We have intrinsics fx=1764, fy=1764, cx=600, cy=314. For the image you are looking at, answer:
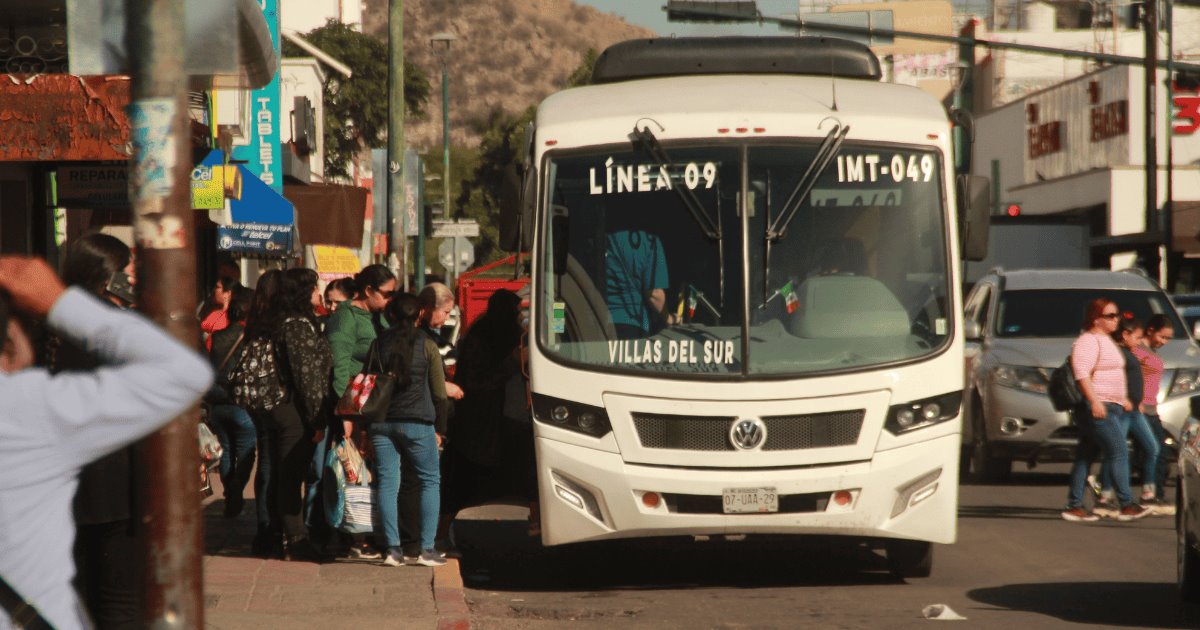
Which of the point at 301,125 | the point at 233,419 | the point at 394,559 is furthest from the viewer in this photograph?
the point at 301,125

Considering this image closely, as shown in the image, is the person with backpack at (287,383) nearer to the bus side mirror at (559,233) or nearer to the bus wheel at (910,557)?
the bus side mirror at (559,233)

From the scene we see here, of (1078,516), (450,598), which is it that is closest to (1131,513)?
(1078,516)

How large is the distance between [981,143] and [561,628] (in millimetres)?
59511

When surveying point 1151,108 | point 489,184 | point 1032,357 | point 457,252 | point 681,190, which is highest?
point 1151,108

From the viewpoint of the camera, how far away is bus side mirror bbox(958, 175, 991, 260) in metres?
10.2

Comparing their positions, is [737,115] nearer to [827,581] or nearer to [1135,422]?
[827,581]

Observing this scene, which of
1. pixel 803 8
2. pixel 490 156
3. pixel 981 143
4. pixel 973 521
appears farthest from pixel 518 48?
pixel 973 521

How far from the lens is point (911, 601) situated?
9523 millimetres

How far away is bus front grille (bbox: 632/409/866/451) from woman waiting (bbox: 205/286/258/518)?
10.9 feet

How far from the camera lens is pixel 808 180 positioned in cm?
1003

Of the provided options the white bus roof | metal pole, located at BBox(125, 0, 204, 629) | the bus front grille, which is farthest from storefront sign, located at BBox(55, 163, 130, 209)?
metal pole, located at BBox(125, 0, 204, 629)

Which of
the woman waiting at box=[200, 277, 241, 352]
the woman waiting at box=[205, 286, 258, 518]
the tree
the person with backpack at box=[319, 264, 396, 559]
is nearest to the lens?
the person with backpack at box=[319, 264, 396, 559]

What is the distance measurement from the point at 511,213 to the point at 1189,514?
3988 mm

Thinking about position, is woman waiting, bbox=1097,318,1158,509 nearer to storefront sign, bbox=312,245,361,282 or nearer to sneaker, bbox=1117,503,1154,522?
Answer: sneaker, bbox=1117,503,1154,522
